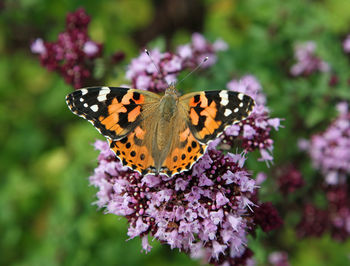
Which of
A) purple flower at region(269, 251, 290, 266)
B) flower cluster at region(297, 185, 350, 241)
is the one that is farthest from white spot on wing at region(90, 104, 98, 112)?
purple flower at region(269, 251, 290, 266)

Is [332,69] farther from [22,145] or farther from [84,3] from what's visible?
[22,145]

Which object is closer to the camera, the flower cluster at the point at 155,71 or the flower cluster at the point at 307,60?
the flower cluster at the point at 155,71

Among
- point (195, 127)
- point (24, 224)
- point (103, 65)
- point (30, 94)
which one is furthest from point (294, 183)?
point (30, 94)

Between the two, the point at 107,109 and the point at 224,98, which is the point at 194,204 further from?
the point at 107,109

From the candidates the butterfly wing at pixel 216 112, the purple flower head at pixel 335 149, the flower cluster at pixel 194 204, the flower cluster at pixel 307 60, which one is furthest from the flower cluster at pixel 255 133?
the flower cluster at pixel 307 60

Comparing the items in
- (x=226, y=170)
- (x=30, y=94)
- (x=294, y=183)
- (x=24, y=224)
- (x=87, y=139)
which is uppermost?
(x=30, y=94)

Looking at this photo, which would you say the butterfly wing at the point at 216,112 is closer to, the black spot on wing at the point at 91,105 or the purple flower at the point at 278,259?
the black spot on wing at the point at 91,105

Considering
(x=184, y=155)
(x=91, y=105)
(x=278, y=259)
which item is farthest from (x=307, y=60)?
(x=91, y=105)
